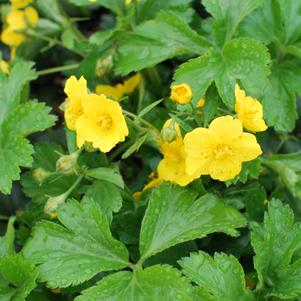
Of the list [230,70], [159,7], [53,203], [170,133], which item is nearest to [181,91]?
[170,133]

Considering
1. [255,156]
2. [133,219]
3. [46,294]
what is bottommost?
[46,294]

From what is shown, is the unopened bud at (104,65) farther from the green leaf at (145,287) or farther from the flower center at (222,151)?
Answer: the green leaf at (145,287)

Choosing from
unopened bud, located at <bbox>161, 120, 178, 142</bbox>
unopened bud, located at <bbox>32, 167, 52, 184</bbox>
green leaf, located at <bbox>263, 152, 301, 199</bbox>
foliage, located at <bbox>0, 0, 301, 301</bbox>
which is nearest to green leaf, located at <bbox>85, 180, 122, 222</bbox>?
foliage, located at <bbox>0, 0, 301, 301</bbox>

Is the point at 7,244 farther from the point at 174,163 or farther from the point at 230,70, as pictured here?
the point at 230,70

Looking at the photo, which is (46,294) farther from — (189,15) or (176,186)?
(189,15)

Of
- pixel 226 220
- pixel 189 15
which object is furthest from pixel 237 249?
pixel 189 15

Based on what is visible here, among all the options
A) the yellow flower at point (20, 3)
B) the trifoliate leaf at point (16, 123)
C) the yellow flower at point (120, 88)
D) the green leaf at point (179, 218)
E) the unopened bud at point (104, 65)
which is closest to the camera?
the green leaf at point (179, 218)

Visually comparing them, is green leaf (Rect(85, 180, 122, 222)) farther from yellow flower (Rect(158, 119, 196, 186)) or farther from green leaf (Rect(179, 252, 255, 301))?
green leaf (Rect(179, 252, 255, 301))

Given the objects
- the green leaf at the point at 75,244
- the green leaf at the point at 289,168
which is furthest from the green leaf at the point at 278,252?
the green leaf at the point at 75,244
